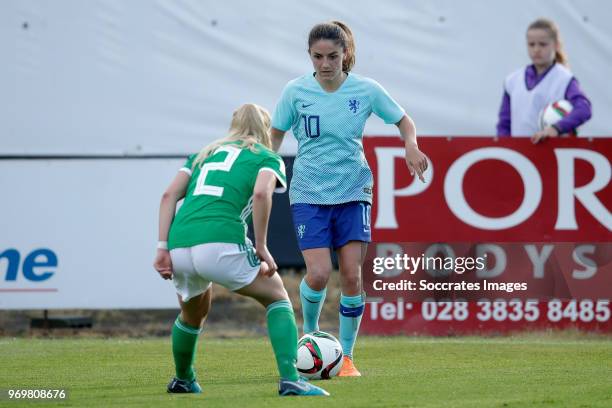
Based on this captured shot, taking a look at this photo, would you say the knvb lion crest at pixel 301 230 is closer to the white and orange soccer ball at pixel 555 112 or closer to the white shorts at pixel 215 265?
the white shorts at pixel 215 265

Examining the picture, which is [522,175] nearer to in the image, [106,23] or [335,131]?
[335,131]

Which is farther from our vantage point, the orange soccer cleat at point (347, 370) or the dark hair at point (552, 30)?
the dark hair at point (552, 30)

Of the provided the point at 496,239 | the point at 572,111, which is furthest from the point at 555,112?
the point at 496,239

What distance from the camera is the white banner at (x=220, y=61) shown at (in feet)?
41.3

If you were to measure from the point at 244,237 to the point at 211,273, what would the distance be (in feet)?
0.85

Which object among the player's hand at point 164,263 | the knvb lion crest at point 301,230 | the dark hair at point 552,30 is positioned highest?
the dark hair at point 552,30

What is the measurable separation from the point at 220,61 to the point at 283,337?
691cm

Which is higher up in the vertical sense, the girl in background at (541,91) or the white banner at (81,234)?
the girl in background at (541,91)

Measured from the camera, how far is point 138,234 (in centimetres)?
1141

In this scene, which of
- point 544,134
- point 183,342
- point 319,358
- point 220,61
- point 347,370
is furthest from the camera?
point 220,61

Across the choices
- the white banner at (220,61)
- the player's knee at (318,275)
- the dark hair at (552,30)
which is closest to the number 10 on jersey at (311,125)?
the player's knee at (318,275)

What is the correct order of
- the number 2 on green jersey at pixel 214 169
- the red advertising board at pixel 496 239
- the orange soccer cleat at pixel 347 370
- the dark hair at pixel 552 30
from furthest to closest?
1. the dark hair at pixel 552 30
2. the red advertising board at pixel 496 239
3. the orange soccer cleat at pixel 347 370
4. the number 2 on green jersey at pixel 214 169

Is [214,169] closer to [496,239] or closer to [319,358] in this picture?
[319,358]

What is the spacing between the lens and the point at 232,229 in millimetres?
6340
